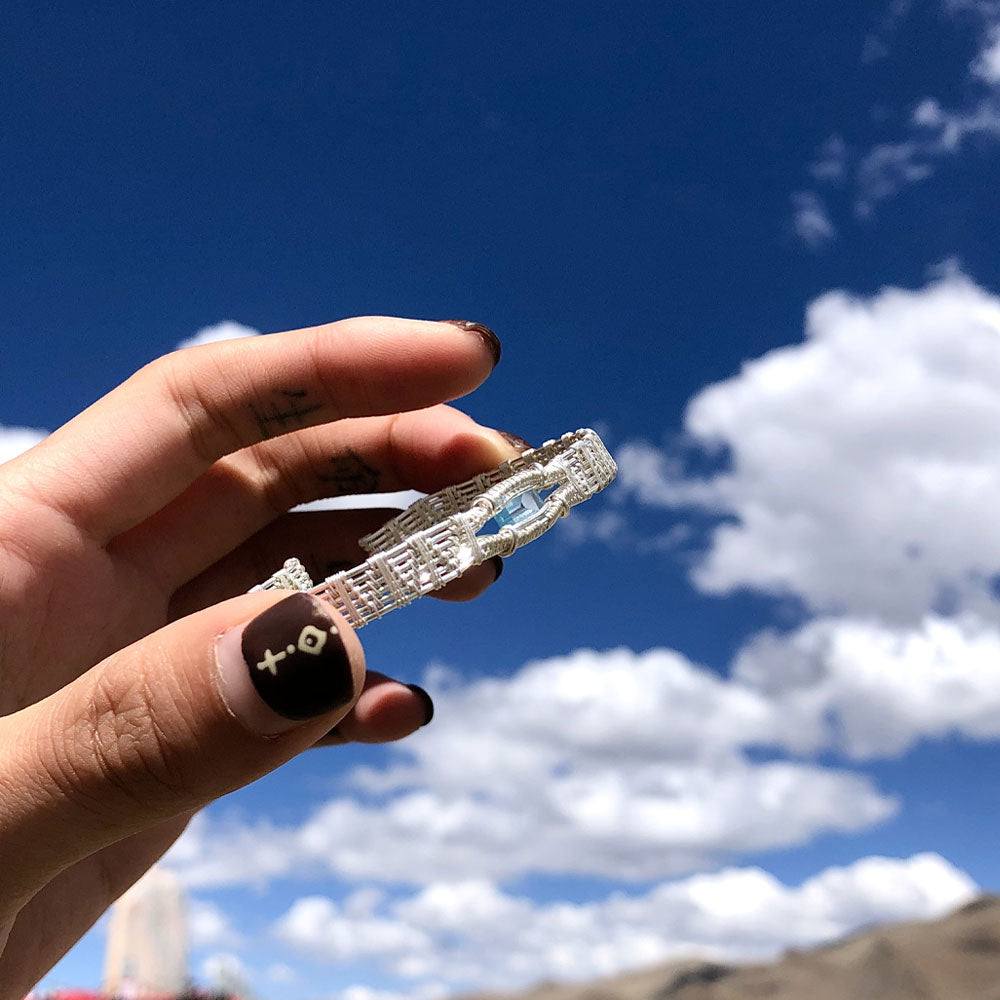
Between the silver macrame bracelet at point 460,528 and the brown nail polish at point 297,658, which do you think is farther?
the silver macrame bracelet at point 460,528

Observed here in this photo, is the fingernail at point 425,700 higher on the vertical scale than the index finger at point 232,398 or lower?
lower

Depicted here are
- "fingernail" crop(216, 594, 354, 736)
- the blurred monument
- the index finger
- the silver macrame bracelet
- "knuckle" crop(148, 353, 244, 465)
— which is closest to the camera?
"fingernail" crop(216, 594, 354, 736)

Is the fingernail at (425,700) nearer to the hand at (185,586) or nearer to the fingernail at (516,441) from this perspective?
the hand at (185,586)

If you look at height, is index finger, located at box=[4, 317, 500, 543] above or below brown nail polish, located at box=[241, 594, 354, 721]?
above

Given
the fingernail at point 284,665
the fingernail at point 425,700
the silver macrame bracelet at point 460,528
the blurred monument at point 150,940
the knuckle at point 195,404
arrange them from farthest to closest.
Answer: the blurred monument at point 150,940
the fingernail at point 425,700
the knuckle at point 195,404
the silver macrame bracelet at point 460,528
the fingernail at point 284,665

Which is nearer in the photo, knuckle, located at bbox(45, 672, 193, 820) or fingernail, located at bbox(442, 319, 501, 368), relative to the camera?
knuckle, located at bbox(45, 672, 193, 820)

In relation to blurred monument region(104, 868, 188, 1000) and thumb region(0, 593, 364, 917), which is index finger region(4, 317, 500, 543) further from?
blurred monument region(104, 868, 188, 1000)

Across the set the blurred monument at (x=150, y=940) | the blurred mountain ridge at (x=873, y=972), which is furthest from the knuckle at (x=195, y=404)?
the blurred mountain ridge at (x=873, y=972)

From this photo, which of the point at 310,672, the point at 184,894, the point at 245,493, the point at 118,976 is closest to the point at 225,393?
the point at 245,493

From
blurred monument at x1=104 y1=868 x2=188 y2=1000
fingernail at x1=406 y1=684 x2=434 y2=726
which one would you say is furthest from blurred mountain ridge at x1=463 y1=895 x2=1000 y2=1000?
fingernail at x1=406 y1=684 x2=434 y2=726

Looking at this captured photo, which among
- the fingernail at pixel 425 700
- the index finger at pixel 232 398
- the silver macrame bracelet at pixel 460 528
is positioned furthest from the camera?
the fingernail at pixel 425 700
